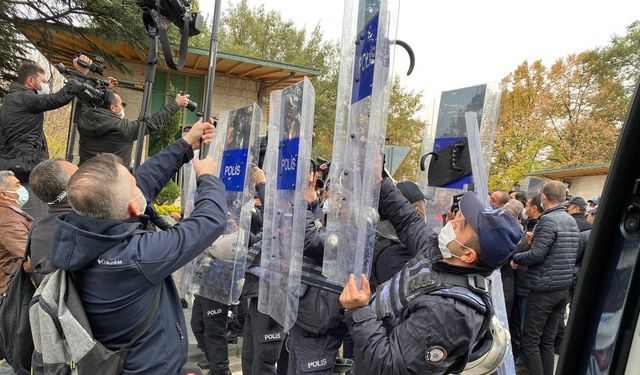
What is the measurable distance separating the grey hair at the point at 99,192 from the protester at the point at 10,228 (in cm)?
160

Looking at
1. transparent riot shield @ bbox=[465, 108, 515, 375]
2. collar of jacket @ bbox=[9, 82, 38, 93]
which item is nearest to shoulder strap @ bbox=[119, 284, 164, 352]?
transparent riot shield @ bbox=[465, 108, 515, 375]

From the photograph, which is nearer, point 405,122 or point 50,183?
point 50,183

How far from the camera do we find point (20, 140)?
3986 millimetres

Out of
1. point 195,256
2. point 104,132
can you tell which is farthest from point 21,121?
point 195,256

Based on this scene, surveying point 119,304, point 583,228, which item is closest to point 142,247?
point 119,304

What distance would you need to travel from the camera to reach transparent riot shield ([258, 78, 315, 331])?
8.17ft

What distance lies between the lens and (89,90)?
3.41 m

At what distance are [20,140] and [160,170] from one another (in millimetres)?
2385

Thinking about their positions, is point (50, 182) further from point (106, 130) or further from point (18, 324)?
point (106, 130)

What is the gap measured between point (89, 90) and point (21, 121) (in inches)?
40.6

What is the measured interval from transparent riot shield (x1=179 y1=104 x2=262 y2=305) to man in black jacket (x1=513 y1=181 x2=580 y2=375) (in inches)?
110

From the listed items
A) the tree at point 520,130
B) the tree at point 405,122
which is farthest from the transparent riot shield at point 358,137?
the tree at point 405,122

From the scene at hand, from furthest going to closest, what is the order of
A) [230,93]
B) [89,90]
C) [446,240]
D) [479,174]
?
[230,93]
[89,90]
[479,174]
[446,240]

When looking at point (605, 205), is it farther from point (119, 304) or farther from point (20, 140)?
point (20, 140)
